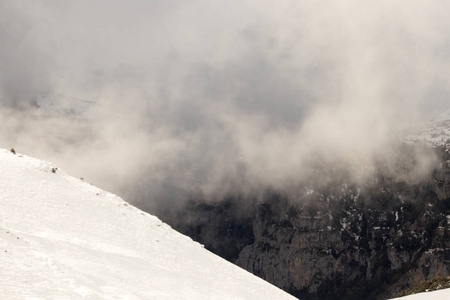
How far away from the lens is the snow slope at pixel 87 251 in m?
25.4

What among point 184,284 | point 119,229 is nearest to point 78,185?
point 119,229

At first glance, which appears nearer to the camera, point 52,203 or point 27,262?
point 27,262

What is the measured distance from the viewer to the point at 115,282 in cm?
2767

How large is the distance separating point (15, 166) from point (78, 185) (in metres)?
5.60

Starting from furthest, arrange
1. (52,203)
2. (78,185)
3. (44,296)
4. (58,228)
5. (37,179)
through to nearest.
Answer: (78,185), (37,179), (52,203), (58,228), (44,296)

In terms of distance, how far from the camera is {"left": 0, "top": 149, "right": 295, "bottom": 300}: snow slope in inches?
1001

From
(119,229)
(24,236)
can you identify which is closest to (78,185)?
(119,229)

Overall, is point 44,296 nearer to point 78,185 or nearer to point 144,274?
point 144,274

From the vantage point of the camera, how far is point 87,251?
31.1m

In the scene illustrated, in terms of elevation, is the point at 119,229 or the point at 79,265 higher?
the point at 119,229

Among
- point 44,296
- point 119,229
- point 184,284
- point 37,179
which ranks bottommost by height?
point 44,296

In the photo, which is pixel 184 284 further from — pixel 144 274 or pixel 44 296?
pixel 44 296

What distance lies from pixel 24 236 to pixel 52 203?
26.9 feet

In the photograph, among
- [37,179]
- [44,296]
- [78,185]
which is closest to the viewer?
[44,296]
